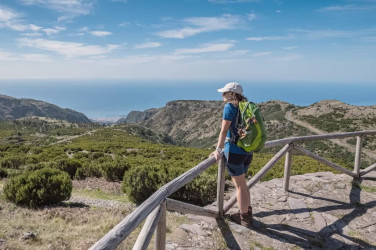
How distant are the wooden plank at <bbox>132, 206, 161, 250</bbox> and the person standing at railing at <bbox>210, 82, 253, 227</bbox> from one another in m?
1.41

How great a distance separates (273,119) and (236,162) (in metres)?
105

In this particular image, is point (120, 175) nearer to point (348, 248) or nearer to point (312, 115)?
point (348, 248)

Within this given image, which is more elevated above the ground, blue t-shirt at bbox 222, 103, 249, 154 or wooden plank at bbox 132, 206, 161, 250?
blue t-shirt at bbox 222, 103, 249, 154

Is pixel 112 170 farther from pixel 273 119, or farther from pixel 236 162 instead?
pixel 273 119

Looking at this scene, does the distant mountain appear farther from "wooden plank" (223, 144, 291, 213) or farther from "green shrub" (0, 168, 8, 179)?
"wooden plank" (223, 144, 291, 213)

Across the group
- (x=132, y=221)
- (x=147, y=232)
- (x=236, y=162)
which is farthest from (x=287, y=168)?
(x=132, y=221)

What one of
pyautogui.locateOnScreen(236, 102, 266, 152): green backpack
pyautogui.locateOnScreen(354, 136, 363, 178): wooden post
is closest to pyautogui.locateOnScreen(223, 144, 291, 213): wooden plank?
pyautogui.locateOnScreen(236, 102, 266, 152): green backpack

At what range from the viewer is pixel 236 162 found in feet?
13.0

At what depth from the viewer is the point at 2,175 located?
1429cm

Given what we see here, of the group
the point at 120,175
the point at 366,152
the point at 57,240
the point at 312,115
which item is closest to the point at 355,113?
the point at 312,115

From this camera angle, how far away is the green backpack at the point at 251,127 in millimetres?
3561

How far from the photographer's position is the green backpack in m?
3.56

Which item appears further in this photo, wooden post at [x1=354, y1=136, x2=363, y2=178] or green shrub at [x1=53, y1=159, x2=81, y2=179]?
green shrub at [x1=53, y1=159, x2=81, y2=179]

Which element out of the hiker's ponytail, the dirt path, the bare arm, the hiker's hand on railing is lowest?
the dirt path
